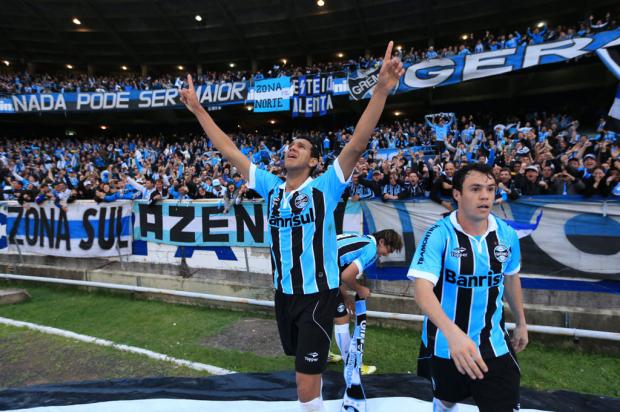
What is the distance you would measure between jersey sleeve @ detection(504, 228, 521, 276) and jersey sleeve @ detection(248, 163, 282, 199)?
1642mm

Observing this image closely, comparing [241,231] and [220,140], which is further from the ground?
[220,140]

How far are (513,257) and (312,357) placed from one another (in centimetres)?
145

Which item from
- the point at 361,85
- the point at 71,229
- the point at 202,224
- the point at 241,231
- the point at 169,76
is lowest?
the point at 71,229

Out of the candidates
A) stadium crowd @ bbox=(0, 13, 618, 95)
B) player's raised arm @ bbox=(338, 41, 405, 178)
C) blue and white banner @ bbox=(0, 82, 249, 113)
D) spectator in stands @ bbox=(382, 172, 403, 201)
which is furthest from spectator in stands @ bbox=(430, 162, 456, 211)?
stadium crowd @ bbox=(0, 13, 618, 95)

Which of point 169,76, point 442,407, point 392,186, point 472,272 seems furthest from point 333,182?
point 169,76

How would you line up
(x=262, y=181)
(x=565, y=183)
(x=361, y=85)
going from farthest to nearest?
(x=361, y=85) < (x=565, y=183) < (x=262, y=181)

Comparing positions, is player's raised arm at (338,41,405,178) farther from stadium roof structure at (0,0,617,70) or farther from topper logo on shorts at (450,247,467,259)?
stadium roof structure at (0,0,617,70)

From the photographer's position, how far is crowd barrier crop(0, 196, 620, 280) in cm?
488

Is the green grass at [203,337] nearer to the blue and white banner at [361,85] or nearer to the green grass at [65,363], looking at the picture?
the green grass at [65,363]

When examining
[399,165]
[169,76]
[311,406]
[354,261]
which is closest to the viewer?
[311,406]

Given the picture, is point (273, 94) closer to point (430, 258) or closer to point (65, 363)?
point (65, 363)

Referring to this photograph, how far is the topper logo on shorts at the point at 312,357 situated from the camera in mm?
2338

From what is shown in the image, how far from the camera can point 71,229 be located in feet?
26.8

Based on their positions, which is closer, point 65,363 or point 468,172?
point 468,172
